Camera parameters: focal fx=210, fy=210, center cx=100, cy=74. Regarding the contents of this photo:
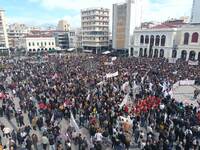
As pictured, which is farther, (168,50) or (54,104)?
(168,50)

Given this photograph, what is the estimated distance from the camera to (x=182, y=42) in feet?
140

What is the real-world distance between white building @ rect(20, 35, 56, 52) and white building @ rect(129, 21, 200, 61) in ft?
117

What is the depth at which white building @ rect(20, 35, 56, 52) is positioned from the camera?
71.7 meters

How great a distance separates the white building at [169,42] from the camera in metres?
41.2

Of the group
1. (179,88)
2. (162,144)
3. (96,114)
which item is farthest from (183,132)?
(179,88)

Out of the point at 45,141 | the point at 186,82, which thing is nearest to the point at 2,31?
the point at 186,82

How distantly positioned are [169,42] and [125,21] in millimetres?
15164

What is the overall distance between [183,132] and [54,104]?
887cm

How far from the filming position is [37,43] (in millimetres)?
73000

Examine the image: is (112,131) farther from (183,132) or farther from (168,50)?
(168,50)

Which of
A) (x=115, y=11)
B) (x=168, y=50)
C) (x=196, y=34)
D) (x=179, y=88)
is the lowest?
(x=179, y=88)

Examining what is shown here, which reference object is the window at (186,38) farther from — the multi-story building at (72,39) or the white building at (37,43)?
the white building at (37,43)

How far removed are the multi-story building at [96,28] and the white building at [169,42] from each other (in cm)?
1550

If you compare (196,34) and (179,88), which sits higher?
(196,34)
